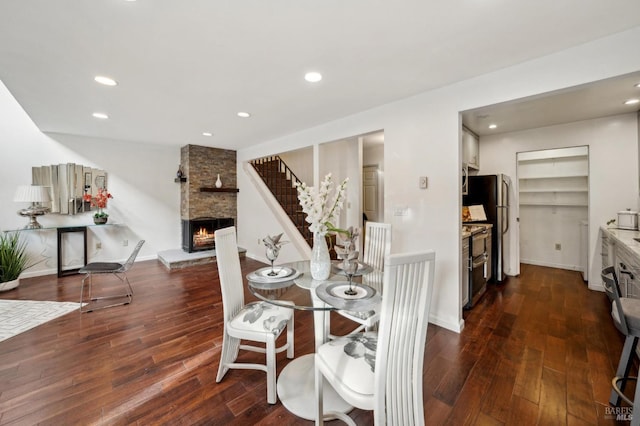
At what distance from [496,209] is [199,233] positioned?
18.6 ft

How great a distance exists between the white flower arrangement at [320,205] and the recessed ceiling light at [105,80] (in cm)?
225

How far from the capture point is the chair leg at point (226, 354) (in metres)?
1.84

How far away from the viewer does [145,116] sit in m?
3.57

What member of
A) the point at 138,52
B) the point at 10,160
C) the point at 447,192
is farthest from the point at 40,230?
the point at 447,192

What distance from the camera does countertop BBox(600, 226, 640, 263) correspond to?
82.0 inches

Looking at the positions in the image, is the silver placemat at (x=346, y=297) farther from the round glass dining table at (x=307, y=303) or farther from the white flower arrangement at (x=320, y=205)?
the white flower arrangement at (x=320, y=205)

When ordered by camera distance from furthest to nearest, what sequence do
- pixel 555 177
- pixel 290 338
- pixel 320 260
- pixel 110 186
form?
pixel 110 186
pixel 555 177
pixel 290 338
pixel 320 260

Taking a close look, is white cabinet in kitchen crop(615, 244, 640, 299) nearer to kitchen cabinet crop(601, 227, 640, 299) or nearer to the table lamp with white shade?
kitchen cabinet crop(601, 227, 640, 299)

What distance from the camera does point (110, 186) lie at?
4988 millimetres

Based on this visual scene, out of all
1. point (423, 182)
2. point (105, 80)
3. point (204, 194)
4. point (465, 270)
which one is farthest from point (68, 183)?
point (465, 270)

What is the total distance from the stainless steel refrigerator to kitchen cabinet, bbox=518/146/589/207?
53.1 inches

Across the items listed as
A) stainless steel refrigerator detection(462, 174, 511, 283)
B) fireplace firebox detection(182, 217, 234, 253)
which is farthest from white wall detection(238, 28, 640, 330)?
fireplace firebox detection(182, 217, 234, 253)

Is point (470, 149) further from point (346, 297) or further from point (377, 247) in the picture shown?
point (346, 297)

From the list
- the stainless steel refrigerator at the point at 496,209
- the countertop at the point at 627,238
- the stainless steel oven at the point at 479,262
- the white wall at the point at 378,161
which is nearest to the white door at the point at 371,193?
the white wall at the point at 378,161
